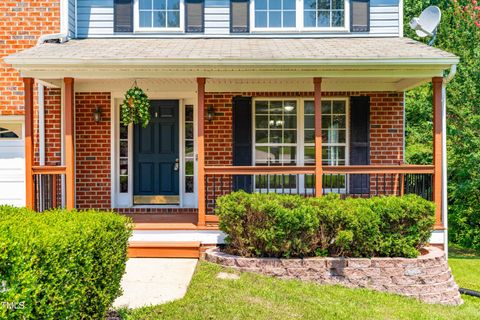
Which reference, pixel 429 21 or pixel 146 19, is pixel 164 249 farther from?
pixel 429 21

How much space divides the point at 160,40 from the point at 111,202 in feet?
11.1

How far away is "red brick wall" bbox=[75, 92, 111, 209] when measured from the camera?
9.14 meters

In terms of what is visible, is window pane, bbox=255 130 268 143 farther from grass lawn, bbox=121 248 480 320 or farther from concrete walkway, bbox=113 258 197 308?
grass lawn, bbox=121 248 480 320

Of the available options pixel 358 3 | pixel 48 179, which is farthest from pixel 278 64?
pixel 48 179

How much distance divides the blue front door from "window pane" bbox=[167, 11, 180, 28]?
1.55 metres

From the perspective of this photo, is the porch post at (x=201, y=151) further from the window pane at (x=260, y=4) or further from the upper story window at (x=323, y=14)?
the upper story window at (x=323, y=14)

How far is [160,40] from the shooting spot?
9.12 m

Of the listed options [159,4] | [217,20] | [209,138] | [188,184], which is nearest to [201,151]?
[209,138]

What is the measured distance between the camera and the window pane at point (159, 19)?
9.34 m

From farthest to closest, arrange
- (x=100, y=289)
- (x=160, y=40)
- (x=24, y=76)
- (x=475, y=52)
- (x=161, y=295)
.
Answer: (x=475, y=52) < (x=160, y=40) < (x=24, y=76) < (x=161, y=295) < (x=100, y=289)

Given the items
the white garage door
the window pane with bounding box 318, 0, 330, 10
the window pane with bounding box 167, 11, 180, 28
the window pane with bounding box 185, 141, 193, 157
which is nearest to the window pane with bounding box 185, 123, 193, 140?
the window pane with bounding box 185, 141, 193, 157

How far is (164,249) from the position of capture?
7.27 meters

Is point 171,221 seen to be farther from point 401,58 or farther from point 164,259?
point 401,58

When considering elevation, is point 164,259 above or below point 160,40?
below
